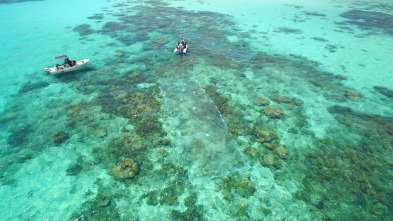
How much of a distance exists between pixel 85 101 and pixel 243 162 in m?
16.5

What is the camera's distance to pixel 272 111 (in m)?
18.5

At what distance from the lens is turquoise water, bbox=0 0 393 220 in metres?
11.7

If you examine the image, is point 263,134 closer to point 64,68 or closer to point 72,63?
point 72,63

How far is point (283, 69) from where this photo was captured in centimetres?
2586

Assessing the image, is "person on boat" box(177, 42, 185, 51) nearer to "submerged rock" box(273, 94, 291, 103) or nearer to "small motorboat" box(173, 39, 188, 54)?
"small motorboat" box(173, 39, 188, 54)

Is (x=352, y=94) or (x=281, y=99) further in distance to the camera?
(x=352, y=94)

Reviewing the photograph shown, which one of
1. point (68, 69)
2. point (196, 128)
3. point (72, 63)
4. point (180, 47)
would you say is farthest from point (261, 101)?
point (68, 69)

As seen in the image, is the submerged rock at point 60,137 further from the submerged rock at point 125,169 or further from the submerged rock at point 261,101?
the submerged rock at point 261,101

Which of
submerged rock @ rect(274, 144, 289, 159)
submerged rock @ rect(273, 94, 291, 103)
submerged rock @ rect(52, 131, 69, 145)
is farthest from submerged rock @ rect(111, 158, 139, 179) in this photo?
submerged rock @ rect(273, 94, 291, 103)

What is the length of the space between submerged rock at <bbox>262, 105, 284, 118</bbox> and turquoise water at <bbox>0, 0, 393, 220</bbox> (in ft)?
0.41

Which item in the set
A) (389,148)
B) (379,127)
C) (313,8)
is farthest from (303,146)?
(313,8)

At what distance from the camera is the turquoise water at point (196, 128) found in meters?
11.7

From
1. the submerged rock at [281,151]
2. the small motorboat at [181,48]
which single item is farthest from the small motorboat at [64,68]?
the submerged rock at [281,151]

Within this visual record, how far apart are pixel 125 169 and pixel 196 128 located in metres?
6.44
